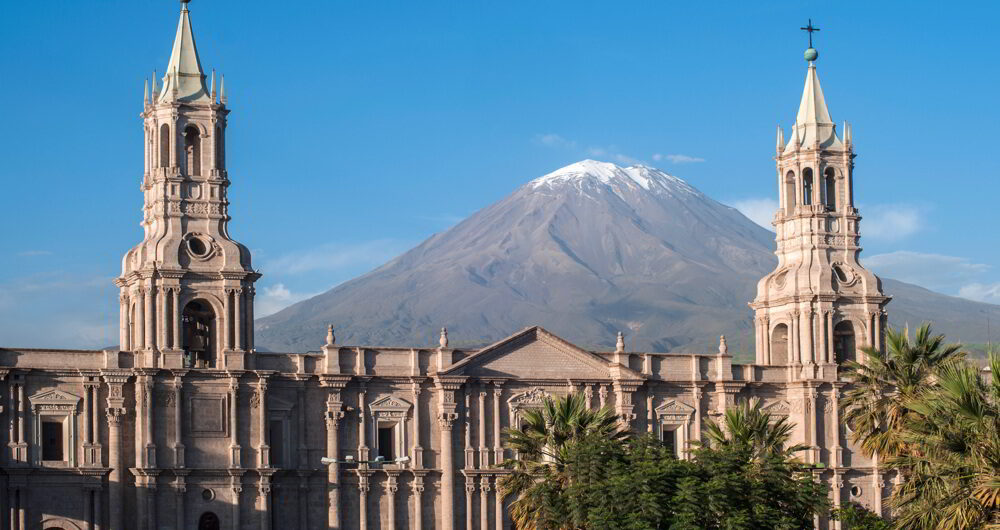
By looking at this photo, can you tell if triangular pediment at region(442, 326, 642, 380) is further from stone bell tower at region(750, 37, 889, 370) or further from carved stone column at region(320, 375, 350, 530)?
stone bell tower at region(750, 37, 889, 370)

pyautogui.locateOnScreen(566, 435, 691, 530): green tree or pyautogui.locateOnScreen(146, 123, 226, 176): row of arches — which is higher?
pyautogui.locateOnScreen(146, 123, 226, 176): row of arches

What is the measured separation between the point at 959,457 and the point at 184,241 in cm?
4017

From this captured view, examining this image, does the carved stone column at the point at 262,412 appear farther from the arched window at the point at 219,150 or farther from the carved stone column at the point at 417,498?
the arched window at the point at 219,150

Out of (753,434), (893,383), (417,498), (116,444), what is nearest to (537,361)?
(417,498)

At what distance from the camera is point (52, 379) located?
3044 inches

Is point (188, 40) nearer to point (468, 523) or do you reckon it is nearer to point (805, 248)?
point (468, 523)

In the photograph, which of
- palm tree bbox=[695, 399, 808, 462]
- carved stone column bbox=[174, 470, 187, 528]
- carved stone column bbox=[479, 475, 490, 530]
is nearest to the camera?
palm tree bbox=[695, 399, 808, 462]

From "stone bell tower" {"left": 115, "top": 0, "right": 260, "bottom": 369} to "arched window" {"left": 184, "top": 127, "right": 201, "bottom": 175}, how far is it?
4cm

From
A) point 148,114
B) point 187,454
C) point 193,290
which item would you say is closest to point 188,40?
point 148,114

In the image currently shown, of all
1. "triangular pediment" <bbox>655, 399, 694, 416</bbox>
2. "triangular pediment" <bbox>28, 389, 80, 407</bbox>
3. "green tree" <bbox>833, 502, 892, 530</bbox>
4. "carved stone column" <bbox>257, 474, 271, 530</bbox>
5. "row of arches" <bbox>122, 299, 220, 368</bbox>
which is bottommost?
"green tree" <bbox>833, 502, 892, 530</bbox>

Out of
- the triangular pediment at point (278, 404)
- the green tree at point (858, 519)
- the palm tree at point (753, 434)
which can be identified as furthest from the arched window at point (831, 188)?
the triangular pediment at point (278, 404)

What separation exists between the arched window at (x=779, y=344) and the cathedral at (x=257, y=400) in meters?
2.23

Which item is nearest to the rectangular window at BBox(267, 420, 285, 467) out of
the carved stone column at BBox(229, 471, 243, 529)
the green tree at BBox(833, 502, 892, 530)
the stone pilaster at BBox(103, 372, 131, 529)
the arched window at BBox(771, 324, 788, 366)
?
the carved stone column at BBox(229, 471, 243, 529)

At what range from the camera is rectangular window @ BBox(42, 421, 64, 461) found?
77.1 m
